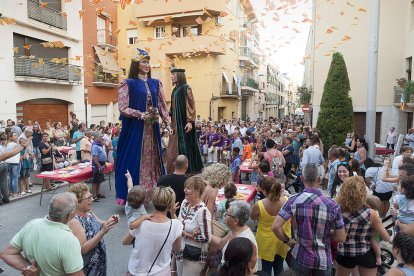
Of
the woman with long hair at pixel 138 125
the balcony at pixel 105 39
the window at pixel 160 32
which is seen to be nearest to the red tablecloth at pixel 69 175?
the woman with long hair at pixel 138 125

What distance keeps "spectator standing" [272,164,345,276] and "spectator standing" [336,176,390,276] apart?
32 centimetres

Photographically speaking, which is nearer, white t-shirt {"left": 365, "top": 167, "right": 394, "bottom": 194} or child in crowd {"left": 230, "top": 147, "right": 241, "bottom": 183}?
white t-shirt {"left": 365, "top": 167, "right": 394, "bottom": 194}

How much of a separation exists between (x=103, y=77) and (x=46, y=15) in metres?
6.44

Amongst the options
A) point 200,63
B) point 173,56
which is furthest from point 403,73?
point 173,56

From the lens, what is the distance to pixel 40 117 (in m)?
18.3

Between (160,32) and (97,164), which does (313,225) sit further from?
(160,32)

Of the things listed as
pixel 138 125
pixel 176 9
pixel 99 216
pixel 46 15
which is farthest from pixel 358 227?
pixel 176 9

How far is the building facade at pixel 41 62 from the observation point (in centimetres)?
1586

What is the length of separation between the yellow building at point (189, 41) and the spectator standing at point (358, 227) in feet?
75.4

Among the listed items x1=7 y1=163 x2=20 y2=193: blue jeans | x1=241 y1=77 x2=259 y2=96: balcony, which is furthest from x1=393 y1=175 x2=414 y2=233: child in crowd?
x1=241 y1=77 x2=259 y2=96: balcony

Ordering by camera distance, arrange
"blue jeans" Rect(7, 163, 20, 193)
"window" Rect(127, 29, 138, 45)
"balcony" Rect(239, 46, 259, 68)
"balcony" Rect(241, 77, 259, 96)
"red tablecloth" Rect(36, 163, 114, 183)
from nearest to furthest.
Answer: "red tablecloth" Rect(36, 163, 114, 183), "blue jeans" Rect(7, 163, 20, 193), "window" Rect(127, 29, 138, 45), "balcony" Rect(239, 46, 259, 68), "balcony" Rect(241, 77, 259, 96)

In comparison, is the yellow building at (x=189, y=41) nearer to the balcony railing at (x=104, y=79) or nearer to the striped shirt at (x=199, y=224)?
the balcony railing at (x=104, y=79)

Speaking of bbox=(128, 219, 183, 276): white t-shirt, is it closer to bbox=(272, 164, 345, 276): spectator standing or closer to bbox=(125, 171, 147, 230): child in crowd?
bbox=(125, 171, 147, 230): child in crowd

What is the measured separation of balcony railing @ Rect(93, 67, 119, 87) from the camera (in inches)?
923
